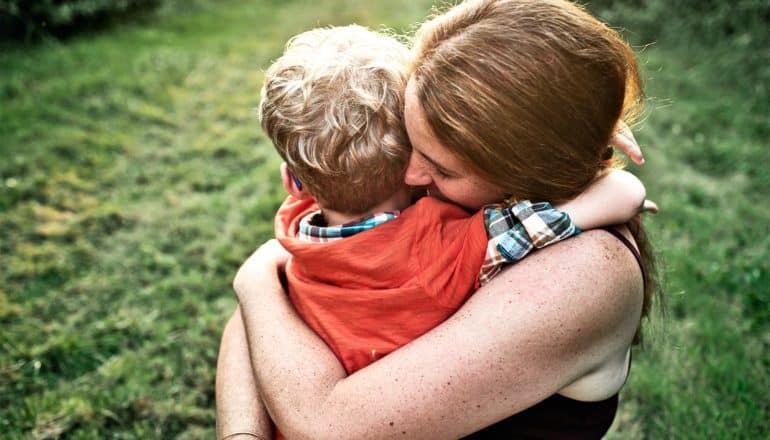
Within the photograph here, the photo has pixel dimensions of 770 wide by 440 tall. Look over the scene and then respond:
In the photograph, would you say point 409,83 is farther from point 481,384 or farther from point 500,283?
point 481,384

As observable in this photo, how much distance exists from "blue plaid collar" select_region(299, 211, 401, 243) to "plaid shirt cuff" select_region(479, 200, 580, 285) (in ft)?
1.16

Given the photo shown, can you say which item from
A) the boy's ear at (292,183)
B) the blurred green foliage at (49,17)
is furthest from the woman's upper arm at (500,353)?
the blurred green foliage at (49,17)

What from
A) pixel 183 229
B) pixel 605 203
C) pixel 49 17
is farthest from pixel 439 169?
pixel 49 17

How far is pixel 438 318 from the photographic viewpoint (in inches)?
66.2

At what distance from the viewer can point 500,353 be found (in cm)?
148

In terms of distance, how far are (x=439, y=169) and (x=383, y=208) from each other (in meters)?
0.30

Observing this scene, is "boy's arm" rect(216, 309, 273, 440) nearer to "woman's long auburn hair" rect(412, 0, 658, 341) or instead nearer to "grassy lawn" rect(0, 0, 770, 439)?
"woman's long auburn hair" rect(412, 0, 658, 341)

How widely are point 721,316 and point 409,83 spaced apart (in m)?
2.69

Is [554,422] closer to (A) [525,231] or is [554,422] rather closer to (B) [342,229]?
(A) [525,231]

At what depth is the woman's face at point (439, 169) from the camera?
162cm

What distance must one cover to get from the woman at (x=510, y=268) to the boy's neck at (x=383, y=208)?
30 cm

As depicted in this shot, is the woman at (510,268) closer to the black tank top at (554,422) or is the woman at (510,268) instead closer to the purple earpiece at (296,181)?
the black tank top at (554,422)

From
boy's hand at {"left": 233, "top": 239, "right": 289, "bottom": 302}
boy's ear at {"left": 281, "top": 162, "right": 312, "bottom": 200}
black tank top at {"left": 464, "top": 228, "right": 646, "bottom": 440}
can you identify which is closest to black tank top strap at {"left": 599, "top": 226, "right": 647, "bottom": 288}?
black tank top at {"left": 464, "top": 228, "right": 646, "bottom": 440}

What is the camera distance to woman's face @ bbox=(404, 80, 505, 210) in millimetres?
1620
